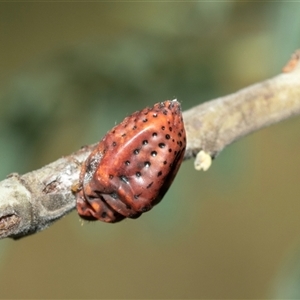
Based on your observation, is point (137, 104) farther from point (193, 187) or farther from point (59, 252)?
point (59, 252)

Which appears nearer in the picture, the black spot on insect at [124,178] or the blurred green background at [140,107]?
the black spot on insect at [124,178]

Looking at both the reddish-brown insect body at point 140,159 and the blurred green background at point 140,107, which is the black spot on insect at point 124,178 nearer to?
the reddish-brown insect body at point 140,159

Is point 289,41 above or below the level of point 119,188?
above

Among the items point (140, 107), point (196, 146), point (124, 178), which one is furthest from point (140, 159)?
point (140, 107)


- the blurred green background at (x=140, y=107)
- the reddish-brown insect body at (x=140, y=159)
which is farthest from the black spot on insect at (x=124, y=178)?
the blurred green background at (x=140, y=107)

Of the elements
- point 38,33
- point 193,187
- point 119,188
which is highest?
point 38,33

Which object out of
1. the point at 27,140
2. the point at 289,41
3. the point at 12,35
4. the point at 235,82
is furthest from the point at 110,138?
the point at 235,82

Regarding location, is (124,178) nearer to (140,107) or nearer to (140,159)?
(140,159)
